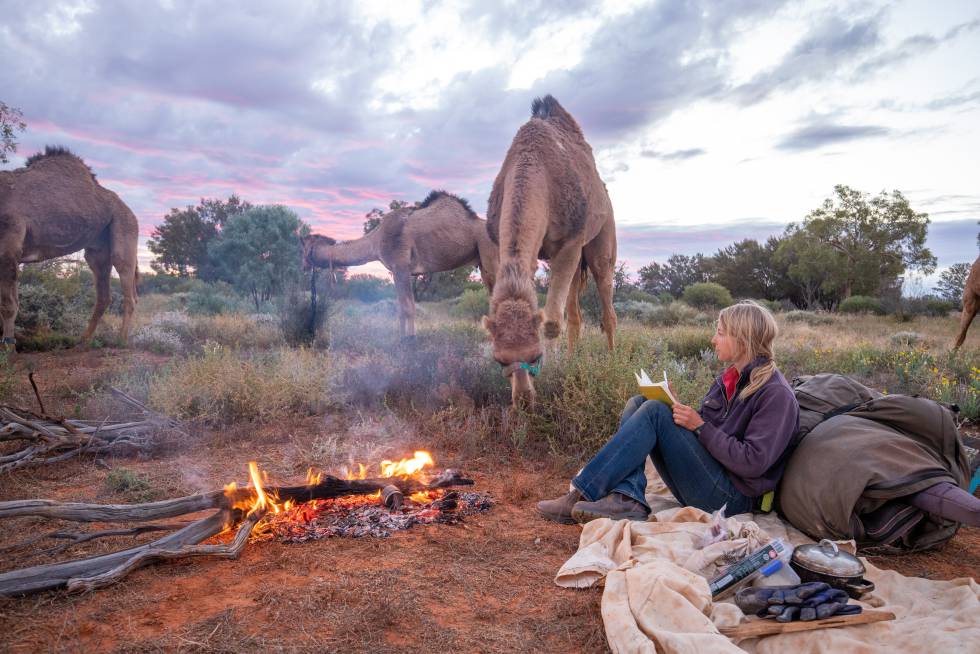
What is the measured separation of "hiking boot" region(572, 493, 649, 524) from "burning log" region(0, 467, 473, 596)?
1.38m

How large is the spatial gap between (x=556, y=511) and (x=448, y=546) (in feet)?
2.82

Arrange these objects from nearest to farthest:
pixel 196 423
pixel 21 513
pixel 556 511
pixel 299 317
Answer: pixel 21 513, pixel 556 511, pixel 196 423, pixel 299 317

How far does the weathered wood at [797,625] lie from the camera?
2.59 metres

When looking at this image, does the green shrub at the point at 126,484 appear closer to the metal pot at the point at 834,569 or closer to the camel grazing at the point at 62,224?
the metal pot at the point at 834,569

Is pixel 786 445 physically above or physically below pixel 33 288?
below

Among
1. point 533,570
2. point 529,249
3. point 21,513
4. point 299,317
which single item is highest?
point 529,249

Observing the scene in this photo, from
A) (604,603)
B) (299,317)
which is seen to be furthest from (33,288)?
(604,603)

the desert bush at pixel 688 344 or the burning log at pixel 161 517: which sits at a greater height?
the desert bush at pixel 688 344

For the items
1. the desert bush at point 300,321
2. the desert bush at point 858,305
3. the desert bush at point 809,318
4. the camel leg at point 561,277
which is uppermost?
the camel leg at point 561,277

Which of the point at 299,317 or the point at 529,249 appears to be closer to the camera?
the point at 529,249

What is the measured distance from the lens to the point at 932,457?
335cm

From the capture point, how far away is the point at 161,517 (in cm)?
362

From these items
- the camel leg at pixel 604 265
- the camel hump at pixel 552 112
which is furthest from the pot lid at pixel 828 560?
the camel hump at pixel 552 112

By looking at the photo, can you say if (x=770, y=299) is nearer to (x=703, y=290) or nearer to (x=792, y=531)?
(x=703, y=290)
